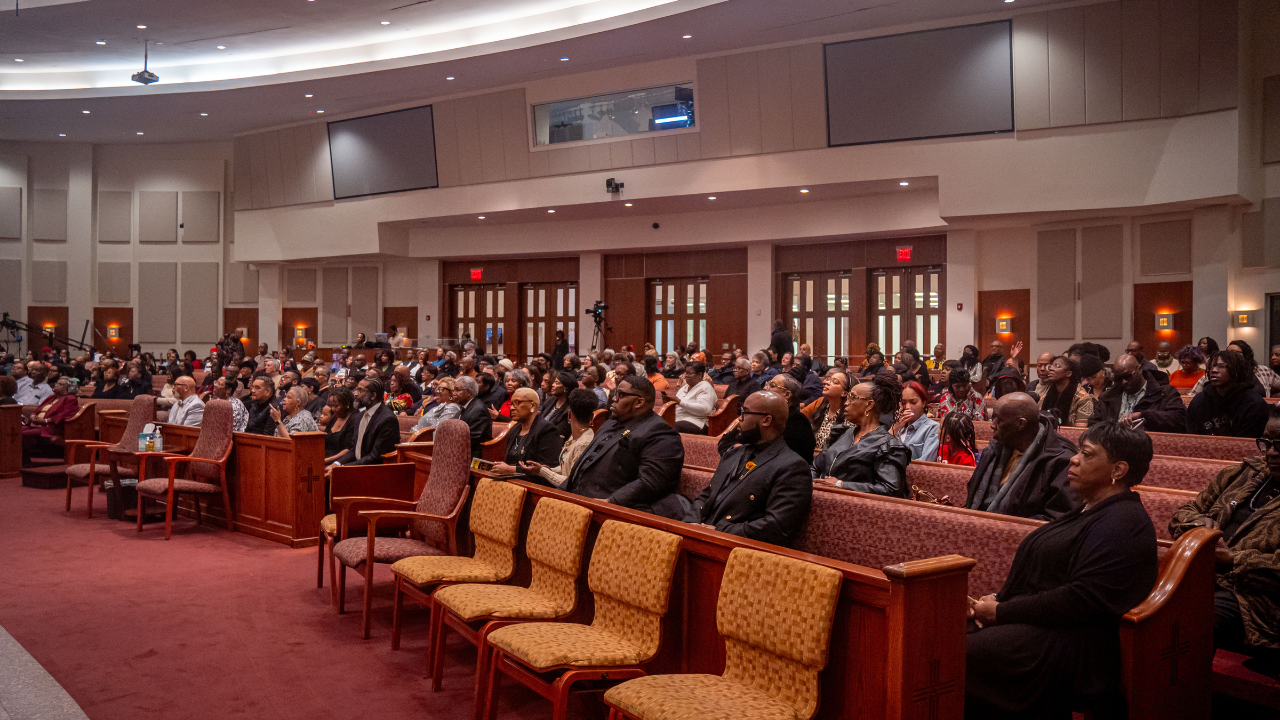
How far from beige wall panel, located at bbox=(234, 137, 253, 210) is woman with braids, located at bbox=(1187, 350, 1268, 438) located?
17.8 metres

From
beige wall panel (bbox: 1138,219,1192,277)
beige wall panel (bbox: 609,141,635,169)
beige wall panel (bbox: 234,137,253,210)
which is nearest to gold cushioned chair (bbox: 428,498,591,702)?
beige wall panel (bbox: 609,141,635,169)

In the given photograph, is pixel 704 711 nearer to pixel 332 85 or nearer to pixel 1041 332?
pixel 1041 332

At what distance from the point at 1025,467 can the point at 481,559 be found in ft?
7.81

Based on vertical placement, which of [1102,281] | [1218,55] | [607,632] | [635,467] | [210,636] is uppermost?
[1218,55]

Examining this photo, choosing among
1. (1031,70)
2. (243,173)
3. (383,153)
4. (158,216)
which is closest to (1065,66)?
(1031,70)

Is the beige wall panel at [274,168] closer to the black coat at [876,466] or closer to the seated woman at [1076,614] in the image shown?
the black coat at [876,466]

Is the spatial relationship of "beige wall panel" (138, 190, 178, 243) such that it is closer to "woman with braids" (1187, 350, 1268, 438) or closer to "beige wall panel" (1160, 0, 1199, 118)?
"beige wall panel" (1160, 0, 1199, 118)

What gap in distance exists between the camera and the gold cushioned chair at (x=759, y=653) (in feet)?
8.13

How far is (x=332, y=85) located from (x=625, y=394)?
12756 millimetres

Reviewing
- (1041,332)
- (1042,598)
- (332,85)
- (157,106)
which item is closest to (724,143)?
(1041,332)

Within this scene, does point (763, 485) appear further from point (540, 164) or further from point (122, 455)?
point (540, 164)

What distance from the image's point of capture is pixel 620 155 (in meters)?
14.7

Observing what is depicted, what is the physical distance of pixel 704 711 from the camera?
2.49 meters

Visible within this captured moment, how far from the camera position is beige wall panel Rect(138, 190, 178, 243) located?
2059 centimetres
